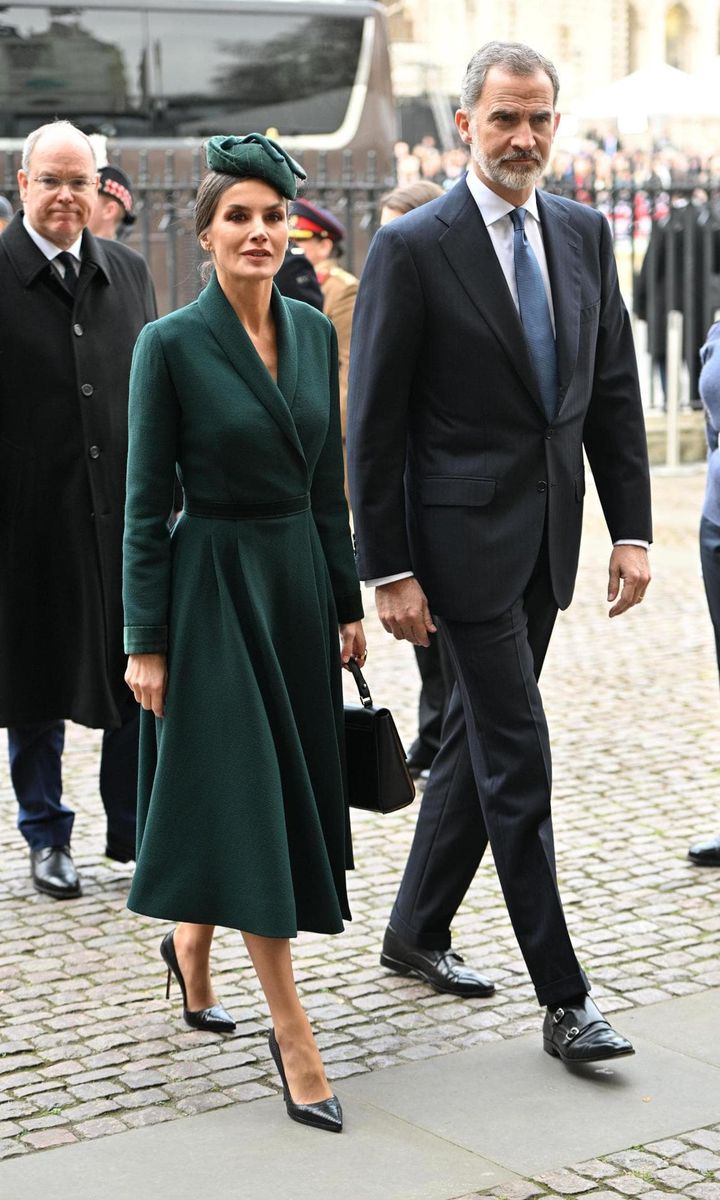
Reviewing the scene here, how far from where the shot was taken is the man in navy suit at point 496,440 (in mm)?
3861

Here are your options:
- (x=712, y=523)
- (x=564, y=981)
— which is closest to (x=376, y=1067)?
(x=564, y=981)

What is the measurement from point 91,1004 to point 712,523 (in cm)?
217

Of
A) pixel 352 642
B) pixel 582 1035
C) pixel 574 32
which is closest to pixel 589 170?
pixel 352 642

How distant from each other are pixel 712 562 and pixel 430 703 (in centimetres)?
120

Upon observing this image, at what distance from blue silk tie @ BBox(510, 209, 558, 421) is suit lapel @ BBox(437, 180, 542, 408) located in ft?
0.12

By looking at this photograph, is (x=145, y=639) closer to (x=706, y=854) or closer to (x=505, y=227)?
(x=505, y=227)

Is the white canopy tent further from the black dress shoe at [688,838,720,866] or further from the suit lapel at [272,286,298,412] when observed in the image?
the suit lapel at [272,286,298,412]

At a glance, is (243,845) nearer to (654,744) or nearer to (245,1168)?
(245,1168)

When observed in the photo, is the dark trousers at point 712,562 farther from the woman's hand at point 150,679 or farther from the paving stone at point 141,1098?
the paving stone at point 141,1098

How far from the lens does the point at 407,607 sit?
3973 millimetres

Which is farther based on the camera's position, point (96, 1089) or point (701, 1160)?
point (96, 1089)

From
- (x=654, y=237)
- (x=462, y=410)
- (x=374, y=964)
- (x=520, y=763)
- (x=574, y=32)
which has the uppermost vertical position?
(x=574, y=32)

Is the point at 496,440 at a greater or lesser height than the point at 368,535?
greater

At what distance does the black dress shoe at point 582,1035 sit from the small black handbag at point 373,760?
0.54 m
